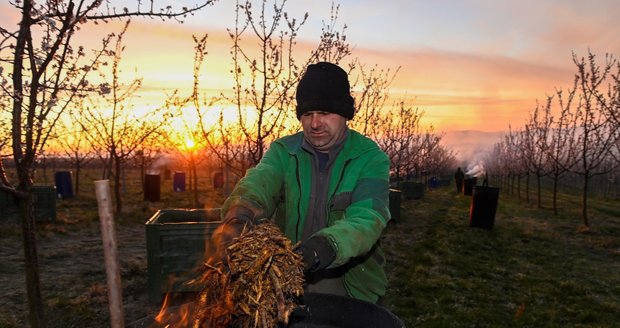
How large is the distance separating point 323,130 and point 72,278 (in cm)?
780

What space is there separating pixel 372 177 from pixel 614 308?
7.45 metres

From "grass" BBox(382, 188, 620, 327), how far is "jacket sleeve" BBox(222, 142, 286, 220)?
478 cm

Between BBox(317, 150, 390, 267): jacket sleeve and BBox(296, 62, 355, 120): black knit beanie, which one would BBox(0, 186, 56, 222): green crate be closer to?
BBox(296, 62, 355, 120): black knit beanie

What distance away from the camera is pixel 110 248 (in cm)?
182

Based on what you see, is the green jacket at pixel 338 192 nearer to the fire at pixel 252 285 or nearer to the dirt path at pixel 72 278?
the fire at pixel 252 285

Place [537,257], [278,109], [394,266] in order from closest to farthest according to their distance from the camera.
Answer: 1. [278,109]
2. [394,266]
3. [537,257]

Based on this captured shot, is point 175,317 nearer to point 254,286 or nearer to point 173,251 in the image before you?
point 254,286

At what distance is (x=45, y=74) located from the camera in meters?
3.64

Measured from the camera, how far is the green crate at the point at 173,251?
249 inches

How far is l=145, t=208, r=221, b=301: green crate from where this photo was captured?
6312 mm

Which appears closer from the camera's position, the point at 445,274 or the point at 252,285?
the point at 252,285

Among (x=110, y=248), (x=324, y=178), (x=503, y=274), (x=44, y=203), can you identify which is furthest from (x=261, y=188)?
(x=44, y=203)

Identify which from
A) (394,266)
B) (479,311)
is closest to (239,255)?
(479,311)

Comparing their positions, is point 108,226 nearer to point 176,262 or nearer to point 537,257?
point 176,262
